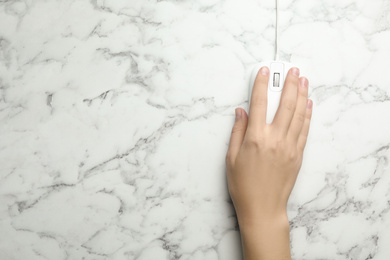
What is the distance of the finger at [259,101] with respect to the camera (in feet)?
2.07

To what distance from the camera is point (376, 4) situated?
70 cm

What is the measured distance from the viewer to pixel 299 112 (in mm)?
650

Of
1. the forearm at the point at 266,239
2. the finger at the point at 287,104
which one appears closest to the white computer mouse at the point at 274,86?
the finger at the point at 287,104

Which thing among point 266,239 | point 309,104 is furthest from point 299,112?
point 266,239

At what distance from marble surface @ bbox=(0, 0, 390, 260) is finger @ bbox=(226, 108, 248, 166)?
0.06ft

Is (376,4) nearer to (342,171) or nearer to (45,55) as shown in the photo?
(342,171)

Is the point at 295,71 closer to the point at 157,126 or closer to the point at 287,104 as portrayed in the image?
the point at 287,104

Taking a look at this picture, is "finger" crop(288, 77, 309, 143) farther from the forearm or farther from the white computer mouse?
the forearm

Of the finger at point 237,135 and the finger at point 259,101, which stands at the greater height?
the finger at point 259,101

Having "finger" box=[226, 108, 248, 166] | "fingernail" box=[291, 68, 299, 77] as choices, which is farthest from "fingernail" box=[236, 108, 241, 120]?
"fingernail" box=[291, 68, 299, 77]

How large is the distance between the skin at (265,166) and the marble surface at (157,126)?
37 mm

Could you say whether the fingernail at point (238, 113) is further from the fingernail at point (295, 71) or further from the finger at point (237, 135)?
the fingernail at point (295, 71)

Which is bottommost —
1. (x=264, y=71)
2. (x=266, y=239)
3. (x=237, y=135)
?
(x=266, y=239)

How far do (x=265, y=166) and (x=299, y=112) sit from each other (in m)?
0.11
